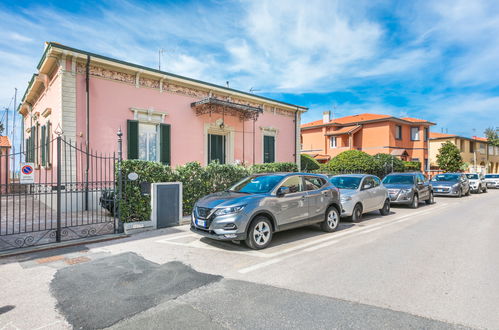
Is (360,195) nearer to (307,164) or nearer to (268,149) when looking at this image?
(268,149)

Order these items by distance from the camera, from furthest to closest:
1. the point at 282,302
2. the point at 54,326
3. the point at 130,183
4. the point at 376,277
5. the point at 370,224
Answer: the point at 370,224 → the point at 130,183 → the point at 376,277 → the point at 282,302 → the point at 54,326

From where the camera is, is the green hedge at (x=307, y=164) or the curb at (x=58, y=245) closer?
the curb at (x=58, y=245)

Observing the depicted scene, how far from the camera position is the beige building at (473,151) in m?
41.3

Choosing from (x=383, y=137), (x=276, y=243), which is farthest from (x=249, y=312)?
(x=383, y=137)

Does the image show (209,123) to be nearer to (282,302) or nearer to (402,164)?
(282,302)

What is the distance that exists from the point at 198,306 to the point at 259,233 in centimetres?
272

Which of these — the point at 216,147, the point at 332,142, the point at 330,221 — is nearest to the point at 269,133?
the point at 216,147

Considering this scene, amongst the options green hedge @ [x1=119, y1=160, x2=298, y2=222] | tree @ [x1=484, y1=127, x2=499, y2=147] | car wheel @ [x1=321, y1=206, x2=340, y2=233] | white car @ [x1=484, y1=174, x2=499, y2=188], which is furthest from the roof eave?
tree @ [x1=484, y1=127, x2=499, y2=147]

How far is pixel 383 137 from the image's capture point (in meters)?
33.2

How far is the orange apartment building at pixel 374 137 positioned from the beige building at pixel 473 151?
6.19 m

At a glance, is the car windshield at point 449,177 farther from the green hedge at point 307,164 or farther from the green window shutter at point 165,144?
the green window shutter at point 165,144

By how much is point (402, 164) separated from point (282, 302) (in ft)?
89.7

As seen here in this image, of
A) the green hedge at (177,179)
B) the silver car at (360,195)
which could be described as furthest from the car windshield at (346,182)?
the green hedge at (177,179)

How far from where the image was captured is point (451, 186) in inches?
731
